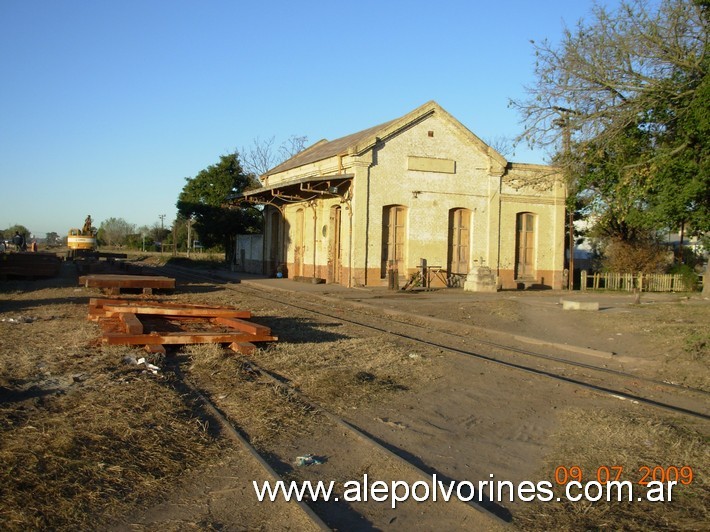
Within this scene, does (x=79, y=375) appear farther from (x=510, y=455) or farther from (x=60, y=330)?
(x=510, y=455)

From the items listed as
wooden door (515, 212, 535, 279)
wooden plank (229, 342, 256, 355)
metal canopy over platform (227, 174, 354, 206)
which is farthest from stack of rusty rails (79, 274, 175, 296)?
wooden door (515, 212, 535, 279)

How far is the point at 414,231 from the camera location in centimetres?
2709

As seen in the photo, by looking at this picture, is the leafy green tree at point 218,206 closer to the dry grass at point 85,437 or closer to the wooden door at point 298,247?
the wooden door at point 298,247

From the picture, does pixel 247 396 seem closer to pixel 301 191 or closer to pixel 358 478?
pixel 358 478

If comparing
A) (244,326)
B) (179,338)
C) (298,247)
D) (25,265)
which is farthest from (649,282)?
(25,265)

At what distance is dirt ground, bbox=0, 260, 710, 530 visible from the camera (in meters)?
4.39

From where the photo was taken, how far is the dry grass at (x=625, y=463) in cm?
425

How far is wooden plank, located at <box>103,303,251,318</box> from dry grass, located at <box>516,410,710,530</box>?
288 inches

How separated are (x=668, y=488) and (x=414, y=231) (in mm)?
22469

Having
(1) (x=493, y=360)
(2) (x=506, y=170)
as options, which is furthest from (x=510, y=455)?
(2) (x=506, y=170)

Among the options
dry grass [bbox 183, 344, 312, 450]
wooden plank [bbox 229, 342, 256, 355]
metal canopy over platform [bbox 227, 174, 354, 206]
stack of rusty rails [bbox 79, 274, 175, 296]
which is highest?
metal canopy over platform [bbox 227, 174, 354, 206]

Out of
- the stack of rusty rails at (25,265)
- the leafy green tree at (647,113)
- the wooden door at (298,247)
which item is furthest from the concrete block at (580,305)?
the stack of rusty rails at (25,265)

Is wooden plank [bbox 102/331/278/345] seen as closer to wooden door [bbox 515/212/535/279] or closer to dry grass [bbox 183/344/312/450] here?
dry grass [bbox 183/344/312/450]

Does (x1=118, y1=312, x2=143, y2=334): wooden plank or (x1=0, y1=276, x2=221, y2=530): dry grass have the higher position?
(x1=118, y1=312, x2=143, y2=334): wooden plank
